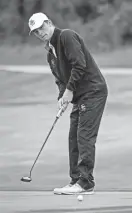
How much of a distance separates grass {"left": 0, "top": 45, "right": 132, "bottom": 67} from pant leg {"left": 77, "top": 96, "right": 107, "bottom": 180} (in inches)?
496

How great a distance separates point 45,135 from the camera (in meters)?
11.5

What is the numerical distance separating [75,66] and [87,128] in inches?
24.1

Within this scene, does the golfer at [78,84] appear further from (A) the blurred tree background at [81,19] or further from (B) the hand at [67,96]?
(A) the blurred tree background at [81,19]

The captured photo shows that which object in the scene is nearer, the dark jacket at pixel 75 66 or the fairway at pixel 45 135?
the dark jacket at pixel 75 66

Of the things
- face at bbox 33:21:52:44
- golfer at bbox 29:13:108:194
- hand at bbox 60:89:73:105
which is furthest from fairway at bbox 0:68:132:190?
face at bbox 33:21:52:44

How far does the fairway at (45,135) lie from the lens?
8.61m

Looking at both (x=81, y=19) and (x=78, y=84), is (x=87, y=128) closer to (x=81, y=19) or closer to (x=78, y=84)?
(x=78, y=84)

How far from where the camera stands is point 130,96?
1521 centimetres

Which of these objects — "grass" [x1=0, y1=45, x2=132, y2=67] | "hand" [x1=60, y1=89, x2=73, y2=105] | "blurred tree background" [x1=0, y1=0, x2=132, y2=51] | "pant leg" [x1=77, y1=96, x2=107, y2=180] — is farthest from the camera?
"blurred tree background" [x1=0, y1=0, x2=132, y2=51]

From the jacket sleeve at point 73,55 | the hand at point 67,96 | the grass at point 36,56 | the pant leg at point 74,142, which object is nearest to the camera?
the jacket sleeve at point 73,55

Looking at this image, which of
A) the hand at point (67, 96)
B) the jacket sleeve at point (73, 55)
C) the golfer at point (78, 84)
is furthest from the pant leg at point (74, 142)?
the jacket sleeve at point (73, 55)

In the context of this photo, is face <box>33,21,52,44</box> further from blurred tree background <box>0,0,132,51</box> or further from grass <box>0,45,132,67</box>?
blurred tree background <box>0,0,132,51</box>

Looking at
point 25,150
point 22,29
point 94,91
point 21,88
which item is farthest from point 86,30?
point 94,91

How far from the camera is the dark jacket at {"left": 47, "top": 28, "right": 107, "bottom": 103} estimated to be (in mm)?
6777
